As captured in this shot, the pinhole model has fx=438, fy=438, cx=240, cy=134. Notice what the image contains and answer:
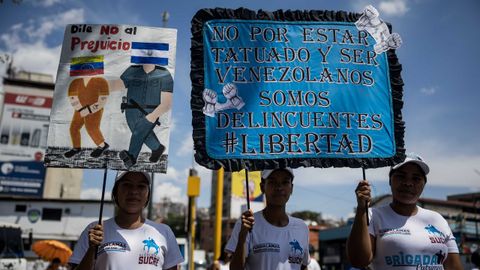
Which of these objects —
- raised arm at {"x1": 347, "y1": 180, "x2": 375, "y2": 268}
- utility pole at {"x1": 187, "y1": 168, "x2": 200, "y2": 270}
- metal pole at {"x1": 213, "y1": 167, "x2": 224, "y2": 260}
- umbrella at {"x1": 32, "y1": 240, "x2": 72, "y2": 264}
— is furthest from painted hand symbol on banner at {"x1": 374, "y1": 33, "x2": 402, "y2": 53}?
umbrella at {"x1": 32, "y1": 240, "x2": 72, "y2": 264}

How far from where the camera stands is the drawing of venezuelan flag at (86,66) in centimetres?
399

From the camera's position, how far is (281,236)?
380 centimetres

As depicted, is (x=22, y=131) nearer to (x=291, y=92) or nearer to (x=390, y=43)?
(x=291, y=92)

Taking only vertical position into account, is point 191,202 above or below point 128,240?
above

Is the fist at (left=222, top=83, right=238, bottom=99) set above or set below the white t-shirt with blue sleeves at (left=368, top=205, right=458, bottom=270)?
above

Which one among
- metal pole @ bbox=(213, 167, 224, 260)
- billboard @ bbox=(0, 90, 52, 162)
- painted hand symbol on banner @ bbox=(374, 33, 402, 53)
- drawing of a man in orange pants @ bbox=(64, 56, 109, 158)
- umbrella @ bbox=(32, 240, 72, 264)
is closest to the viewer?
drawing of a man in orange pants @ bbox=(64, 56, 109, 158)

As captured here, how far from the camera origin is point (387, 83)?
403 cm

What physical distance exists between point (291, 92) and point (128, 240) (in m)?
1.88

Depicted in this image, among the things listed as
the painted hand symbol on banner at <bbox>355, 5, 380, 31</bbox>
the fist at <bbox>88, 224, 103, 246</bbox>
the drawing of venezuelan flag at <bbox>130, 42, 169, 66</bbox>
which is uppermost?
the painted hand symbol on banner at <bbox>355, 5, 380, 31</bbox>

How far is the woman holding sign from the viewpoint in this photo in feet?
10.5

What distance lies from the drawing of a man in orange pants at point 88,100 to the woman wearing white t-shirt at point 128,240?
48 cm

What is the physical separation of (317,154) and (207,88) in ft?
3.72

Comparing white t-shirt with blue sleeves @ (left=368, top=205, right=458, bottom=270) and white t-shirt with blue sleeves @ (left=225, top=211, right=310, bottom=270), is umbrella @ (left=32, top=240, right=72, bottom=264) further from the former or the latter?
white t-shirt with blue sleeves @ (left=368, top=205, right=458, bottom=270)

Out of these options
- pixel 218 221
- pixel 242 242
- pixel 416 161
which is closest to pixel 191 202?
pixel 218 221
